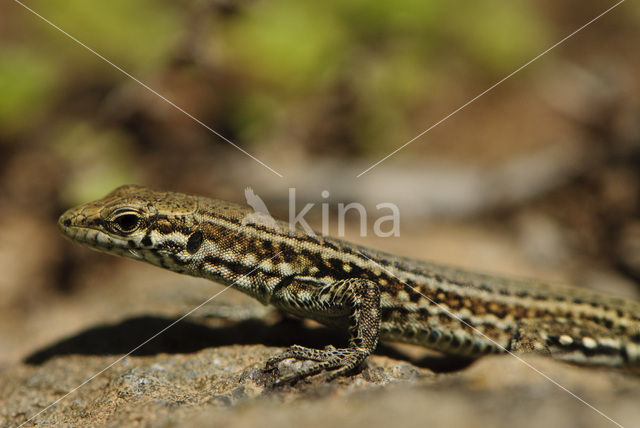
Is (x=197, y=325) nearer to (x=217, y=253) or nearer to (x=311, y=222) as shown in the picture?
(x=217, y=253)

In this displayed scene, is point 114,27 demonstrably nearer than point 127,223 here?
No

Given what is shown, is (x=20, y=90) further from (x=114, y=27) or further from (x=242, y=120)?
(x=242, y=120)

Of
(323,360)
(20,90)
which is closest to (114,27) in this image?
(20,90)

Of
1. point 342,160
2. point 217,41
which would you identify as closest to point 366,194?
point 342,160

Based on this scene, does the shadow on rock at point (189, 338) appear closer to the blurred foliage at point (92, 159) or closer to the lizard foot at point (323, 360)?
the lizard foot at point (323, 360)

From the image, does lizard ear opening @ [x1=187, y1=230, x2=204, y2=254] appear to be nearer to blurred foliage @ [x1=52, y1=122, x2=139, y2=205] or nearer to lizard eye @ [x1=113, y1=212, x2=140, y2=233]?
lizard eye @ [x1=113, y1=212, x2=140, y2=233]

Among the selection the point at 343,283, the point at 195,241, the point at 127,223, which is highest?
the point at 127,223

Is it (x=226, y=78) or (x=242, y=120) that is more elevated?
(x=226, y=78)
